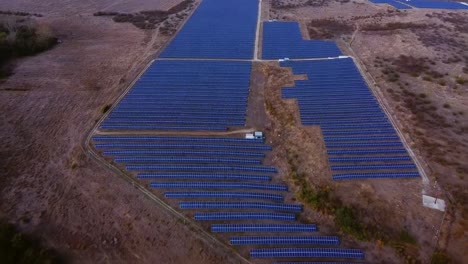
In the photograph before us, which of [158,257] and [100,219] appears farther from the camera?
[100,219]

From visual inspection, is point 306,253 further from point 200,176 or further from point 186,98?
point 186,98

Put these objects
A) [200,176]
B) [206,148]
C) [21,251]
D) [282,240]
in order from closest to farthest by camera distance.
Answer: [21,251] → [282,240] → [200,176] → [206,148]

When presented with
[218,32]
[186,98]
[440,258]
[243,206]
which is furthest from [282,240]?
[218,32]

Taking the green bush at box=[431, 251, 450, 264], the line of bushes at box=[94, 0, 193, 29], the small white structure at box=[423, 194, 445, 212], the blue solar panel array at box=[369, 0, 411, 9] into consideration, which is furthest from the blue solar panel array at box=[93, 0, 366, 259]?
the blue solar panel array at box=[369, 0, 411, 9]

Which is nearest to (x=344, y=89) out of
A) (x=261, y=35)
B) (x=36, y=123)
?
(x=261, y=35)

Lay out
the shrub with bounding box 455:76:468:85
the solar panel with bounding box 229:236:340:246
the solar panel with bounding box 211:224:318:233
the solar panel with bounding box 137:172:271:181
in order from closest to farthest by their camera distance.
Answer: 1. the solar panel with bounding box 229:236:340:246
2. the solar panel with bounding box 211:224:318:233
3. the solar panel with bounding box 137:172:271:181
4. the shrub with bounding box 455:76:468:85

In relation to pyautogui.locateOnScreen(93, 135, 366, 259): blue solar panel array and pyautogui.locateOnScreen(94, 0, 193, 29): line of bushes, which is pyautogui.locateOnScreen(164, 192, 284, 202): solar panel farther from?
pyautogui.locateOnScreen(94, 0, 193, 29): line of bushes

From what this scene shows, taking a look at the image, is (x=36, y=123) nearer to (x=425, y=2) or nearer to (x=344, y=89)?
(x=344, y=89)
